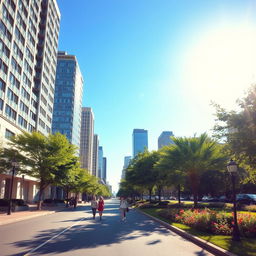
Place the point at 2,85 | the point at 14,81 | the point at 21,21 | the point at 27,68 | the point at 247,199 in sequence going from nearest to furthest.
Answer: the point at 247,199 → the point at 2,85 → the point at 14,81 → the point at 21,21 → the point at 27,68

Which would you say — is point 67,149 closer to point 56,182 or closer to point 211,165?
point 56,182

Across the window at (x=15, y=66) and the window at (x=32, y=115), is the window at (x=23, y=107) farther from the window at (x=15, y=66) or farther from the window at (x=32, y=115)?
the window at (x=15, y=66)

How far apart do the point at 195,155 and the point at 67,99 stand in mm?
97368

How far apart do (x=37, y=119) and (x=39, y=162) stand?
91.2ft

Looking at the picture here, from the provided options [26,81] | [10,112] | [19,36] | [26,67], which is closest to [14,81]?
[10,112]

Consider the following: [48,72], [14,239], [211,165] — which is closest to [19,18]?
[48,72]

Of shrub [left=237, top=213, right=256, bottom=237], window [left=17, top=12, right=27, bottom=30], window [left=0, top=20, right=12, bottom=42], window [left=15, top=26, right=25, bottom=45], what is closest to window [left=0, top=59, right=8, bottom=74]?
window [left=0, top=20, right=12, bottom=42]

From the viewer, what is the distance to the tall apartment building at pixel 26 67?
4191cm

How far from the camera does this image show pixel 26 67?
52875 millimetres

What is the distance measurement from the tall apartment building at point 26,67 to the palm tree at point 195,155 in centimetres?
2629

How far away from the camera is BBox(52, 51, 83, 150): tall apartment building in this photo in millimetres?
111969

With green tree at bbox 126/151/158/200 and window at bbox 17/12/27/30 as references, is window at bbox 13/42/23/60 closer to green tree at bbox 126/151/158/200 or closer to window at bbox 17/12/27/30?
window at bbox 17/12/27/30

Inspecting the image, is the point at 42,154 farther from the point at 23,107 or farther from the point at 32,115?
the point at 32,115

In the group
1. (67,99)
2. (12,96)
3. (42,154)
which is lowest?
(42,154)
